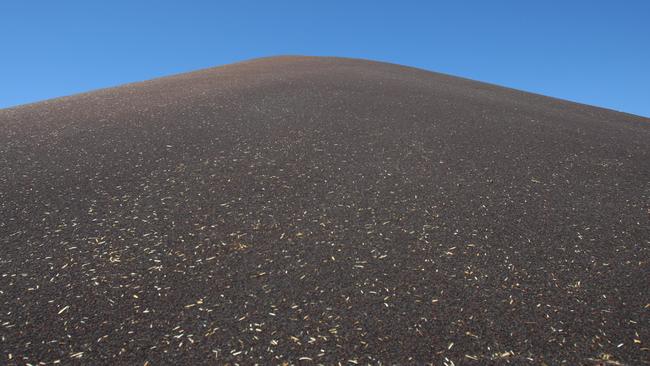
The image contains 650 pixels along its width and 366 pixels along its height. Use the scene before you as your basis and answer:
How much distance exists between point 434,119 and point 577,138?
2.15m

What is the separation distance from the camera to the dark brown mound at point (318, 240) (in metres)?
2.61

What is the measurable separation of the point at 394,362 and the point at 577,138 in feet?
18.7

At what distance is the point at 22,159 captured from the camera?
17.3 ft

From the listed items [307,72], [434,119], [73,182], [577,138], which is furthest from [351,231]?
[307,72]

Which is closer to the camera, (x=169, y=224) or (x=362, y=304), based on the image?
(x=362, y=304)

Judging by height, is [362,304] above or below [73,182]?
below

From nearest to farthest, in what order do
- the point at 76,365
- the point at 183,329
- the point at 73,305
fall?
the point at 76,365
the point at 183,329
the point at 73,305

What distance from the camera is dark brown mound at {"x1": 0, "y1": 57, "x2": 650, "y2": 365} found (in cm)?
261

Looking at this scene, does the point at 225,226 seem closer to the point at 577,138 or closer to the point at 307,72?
the point at 577,138

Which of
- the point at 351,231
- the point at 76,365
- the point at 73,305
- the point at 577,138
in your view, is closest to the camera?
the point at 76,365

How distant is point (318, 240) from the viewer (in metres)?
3.57

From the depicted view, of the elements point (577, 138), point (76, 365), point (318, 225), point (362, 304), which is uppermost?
point (577, 138)

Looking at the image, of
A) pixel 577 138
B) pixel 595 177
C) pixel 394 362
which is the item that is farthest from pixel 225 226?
pixel 577 138

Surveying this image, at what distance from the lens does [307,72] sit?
10.3m
